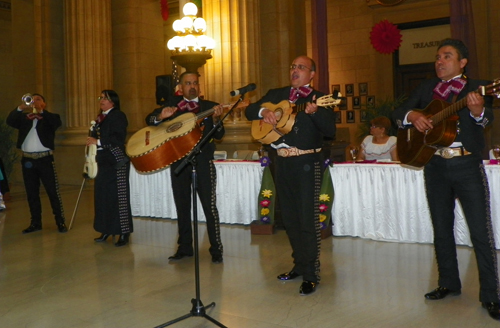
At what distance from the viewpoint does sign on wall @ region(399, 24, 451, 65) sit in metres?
13.7

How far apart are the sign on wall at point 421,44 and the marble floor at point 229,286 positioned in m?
9.03

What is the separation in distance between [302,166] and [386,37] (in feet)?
16.6

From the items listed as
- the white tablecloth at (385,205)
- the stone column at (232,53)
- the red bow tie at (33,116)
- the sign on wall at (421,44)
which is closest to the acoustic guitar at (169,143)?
the white tablecloth at (385,205)

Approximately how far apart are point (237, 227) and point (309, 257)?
296 centimetres

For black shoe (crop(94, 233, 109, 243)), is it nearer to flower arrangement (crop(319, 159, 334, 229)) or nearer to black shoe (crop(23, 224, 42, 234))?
black shoe (crop(23, 224, 42, 234))

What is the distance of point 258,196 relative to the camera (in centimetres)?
700

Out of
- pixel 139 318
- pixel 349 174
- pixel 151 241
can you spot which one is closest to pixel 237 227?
pixel 151 241

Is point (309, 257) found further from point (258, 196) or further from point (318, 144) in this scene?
point (258, 196)

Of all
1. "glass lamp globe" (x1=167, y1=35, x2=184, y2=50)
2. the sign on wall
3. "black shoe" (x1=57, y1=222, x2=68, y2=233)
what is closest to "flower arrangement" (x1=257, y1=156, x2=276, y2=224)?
"black shoe" (x1=57, y1=222, x2=68, y2=233)

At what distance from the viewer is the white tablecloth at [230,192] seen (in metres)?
7.30

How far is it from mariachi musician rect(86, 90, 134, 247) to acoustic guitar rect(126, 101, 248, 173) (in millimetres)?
1378

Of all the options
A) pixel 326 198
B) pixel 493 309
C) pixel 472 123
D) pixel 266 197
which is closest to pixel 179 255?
pixel 266 197

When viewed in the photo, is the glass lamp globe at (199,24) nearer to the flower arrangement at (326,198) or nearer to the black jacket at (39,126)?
the black jacket at (39,126)

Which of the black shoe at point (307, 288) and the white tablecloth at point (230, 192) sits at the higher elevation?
the white tablecloth at point (230, 192)
